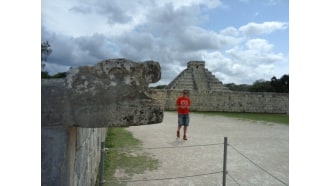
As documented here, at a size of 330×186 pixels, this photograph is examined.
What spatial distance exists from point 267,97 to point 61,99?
21719 millimetres

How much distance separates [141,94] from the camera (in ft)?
4.15

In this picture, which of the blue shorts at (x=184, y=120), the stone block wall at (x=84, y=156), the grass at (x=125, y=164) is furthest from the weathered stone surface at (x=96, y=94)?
the blue shorts at (x=184, y=120)

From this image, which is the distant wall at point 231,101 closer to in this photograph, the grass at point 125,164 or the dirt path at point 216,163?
the dirt path at point 216,163

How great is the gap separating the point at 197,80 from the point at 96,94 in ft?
74.1

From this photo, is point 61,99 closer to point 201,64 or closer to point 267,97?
point 267,97

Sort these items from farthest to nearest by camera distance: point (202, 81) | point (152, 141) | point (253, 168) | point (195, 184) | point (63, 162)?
point (202, 81) → point (152, 141) → point (253, 168) → point (195, 184) → point (63, 162)

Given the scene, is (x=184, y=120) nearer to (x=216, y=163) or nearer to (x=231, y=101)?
(x=216, y=163)

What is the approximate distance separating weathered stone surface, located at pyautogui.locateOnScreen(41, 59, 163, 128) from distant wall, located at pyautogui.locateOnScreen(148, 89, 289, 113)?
18.2 meters

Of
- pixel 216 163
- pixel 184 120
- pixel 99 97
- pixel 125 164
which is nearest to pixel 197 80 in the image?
pixel 184 120

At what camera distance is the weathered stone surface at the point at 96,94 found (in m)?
1.20

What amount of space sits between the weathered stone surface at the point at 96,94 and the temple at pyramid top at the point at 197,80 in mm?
21412

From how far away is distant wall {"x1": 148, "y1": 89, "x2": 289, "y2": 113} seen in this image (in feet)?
64.6

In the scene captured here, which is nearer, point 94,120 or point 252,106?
point 94,120

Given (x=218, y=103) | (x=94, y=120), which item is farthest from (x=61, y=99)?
(x=218, y=103)
